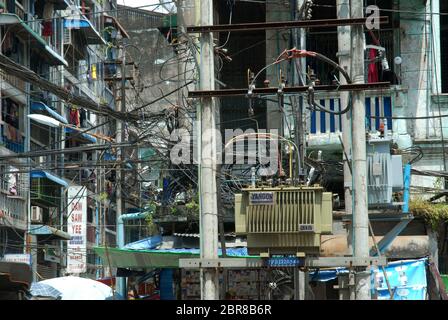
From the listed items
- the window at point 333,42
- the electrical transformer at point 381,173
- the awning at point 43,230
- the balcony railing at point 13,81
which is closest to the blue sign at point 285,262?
the electrical transformer at point 381,173

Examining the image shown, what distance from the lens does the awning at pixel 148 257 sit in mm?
19108

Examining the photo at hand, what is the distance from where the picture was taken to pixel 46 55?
41031 mm

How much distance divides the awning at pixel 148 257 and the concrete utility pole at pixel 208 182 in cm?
524

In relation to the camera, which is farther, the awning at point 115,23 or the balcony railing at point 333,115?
the awning at point 115,23

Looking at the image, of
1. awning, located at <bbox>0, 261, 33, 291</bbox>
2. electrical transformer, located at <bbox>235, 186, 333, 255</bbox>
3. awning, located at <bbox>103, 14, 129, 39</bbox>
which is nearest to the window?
electrical transformer, located at <bbox>235, 186, 333, 255</bbox>

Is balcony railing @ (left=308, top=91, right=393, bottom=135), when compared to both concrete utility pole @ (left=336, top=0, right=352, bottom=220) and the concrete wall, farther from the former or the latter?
concrete utility pole @ (left=336, top=0, right=352, bottom=220)

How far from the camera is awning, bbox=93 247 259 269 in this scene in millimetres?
19108

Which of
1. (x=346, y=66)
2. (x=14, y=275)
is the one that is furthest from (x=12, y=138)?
(x=346, y=66)

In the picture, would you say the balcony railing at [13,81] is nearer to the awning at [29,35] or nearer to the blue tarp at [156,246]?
the awning at [29,35]

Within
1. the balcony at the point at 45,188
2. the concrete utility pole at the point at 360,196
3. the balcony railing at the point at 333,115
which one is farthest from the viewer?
the balcony at the point at 45,188

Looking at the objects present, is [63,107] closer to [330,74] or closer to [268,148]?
[330,74]

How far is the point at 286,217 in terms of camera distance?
13.1 meters
